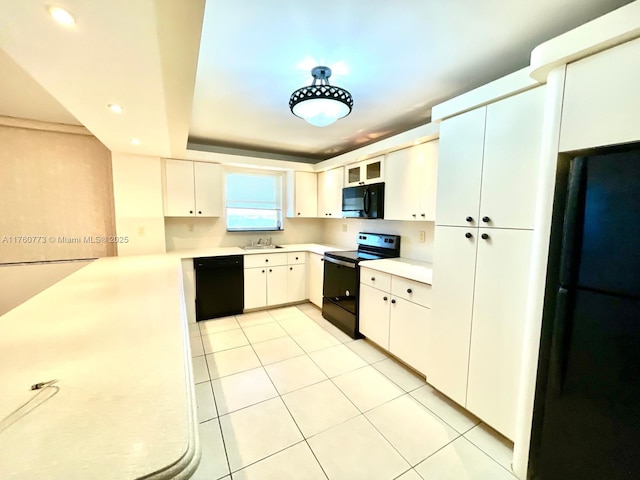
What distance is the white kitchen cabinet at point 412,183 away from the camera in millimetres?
2406

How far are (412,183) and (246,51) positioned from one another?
1819 mm

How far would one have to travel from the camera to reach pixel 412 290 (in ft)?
7.20

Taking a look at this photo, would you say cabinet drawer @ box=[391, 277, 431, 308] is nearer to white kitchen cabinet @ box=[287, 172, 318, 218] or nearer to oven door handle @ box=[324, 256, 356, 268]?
oven door handle @ box=[324, 256, 356, 268]

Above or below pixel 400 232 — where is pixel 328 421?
below

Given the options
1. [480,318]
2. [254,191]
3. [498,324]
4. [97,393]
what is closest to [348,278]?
[480,318]

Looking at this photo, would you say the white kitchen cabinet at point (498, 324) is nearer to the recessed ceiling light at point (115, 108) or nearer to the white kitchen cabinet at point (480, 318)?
the white kitchen cabinet at point (480, 318)

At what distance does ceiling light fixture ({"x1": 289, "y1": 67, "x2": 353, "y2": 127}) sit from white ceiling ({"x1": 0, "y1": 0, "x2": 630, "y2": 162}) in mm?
93

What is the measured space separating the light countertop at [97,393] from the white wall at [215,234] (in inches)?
91.2

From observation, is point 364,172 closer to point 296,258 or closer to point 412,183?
point 412,183

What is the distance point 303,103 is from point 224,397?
226 cm

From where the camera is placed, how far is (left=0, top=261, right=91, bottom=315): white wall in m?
2.68

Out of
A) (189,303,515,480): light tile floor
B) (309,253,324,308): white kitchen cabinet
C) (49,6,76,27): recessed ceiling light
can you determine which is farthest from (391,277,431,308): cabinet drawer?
(49,6,76,27): recessed ceiling light

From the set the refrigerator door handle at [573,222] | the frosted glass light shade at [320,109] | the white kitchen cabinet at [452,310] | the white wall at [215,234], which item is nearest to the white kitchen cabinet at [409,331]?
the white kitchen cabinet at [452,310]

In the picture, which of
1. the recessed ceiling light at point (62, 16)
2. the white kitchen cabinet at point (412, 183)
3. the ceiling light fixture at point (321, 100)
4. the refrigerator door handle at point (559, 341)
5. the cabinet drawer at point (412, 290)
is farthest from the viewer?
the white kitchen cabinet at point (412, 183)
